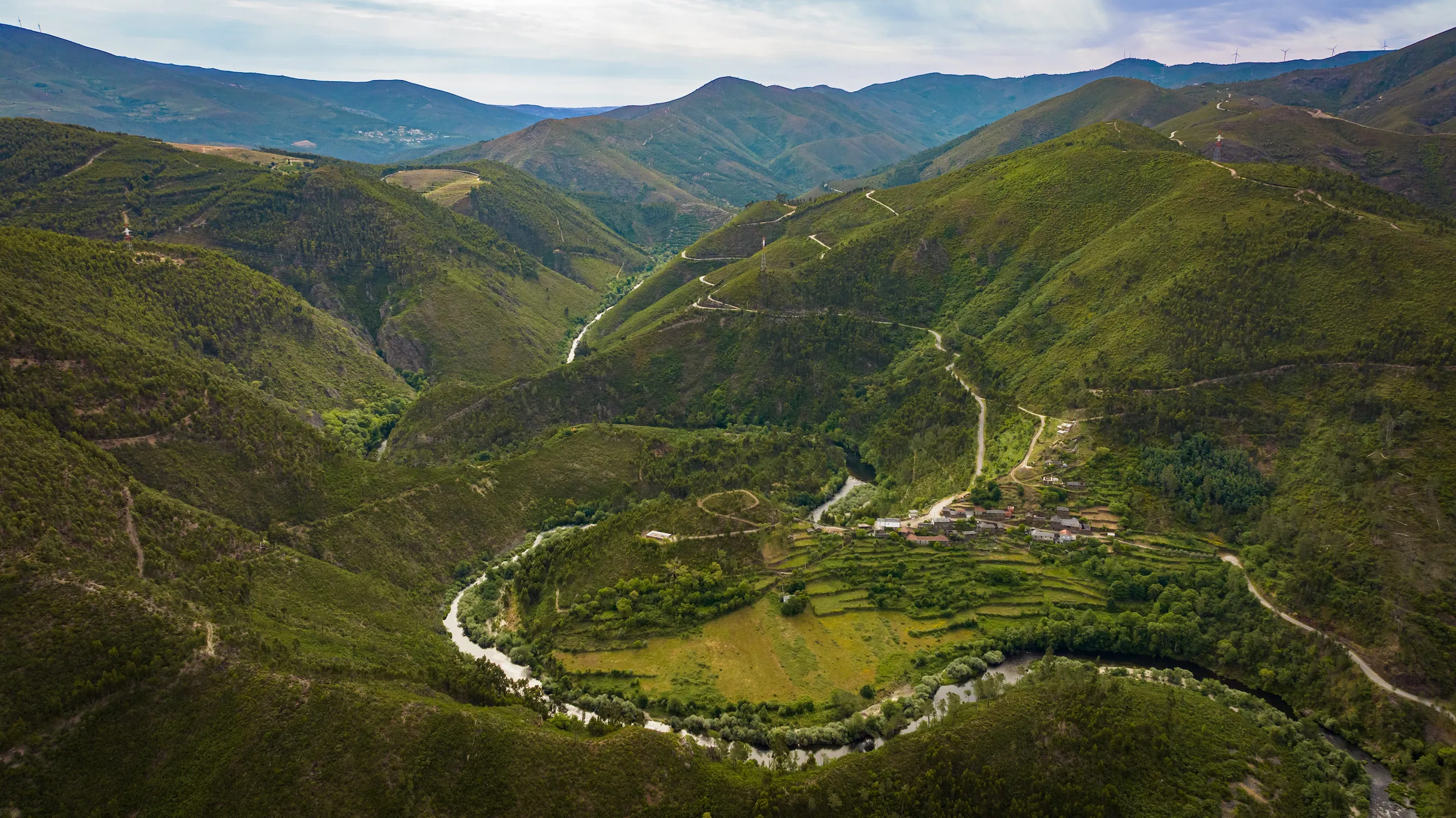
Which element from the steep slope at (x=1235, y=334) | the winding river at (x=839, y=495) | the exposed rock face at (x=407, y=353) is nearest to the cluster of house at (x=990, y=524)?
the steep slope at (x=1235, y=334)

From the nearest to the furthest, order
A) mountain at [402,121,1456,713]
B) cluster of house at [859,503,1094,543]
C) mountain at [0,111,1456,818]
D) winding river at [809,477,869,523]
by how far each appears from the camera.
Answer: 1. mountain at [0,111,1456,818]
2. mountain at [402,121,1456,713]
3. cluster of house at [859,503,1094,543]
4. winding river at [809,477,869,523]

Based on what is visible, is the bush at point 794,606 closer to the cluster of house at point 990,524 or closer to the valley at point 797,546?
the valley at point 797,546

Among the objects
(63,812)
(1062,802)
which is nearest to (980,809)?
(1062,802)

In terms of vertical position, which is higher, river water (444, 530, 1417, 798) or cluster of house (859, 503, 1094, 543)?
cluster of house (859, 503, 1094, 543)

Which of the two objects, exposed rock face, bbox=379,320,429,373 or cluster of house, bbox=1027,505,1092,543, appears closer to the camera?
cluster of house, bbox=1027,505,1092,543

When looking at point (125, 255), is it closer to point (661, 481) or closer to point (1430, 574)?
point (661, 481)

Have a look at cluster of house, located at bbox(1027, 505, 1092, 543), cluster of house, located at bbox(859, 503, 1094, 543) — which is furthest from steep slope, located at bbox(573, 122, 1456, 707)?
cluster of house, located at bbox(859, 503, 1094, 543)

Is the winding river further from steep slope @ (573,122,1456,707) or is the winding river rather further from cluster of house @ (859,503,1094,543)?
cluster of house @ (859,503,1094,543)

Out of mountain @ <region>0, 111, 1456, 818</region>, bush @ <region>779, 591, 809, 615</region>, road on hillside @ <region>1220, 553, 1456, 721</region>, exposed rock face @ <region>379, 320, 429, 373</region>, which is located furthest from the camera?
exposed rock face @ <region>379, 320, 429, 373</region>
